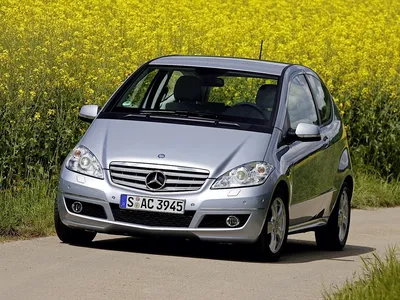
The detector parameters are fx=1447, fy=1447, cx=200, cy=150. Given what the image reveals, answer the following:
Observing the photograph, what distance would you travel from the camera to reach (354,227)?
1543 cm

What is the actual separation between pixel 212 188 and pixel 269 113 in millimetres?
1369

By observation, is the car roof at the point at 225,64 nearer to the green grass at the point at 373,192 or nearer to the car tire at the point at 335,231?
the car tire at the point at 335,231

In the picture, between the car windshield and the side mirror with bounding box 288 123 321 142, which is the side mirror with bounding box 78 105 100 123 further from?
the side mirror with bounding box 288 123 321 142

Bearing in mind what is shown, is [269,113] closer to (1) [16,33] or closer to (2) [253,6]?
(1) [16,33]

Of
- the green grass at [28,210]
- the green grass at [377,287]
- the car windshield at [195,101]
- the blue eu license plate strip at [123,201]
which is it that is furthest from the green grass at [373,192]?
the green grass at [377,287]

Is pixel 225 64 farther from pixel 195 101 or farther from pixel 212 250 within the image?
pixel 212 250

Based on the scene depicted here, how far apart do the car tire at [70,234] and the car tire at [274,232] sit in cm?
145

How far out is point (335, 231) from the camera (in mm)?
13031

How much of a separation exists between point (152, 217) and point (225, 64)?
2.22m

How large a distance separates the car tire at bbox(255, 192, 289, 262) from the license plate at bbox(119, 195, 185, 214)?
0.69 metres

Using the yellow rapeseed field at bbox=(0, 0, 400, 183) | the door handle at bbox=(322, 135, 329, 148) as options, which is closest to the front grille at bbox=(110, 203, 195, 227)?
the door handle at bbox=(322, 135, 329, 148)

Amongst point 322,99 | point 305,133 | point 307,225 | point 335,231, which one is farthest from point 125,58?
point 305,133

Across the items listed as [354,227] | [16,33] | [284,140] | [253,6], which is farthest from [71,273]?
[253,6]

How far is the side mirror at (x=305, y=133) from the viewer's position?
11719 mm
